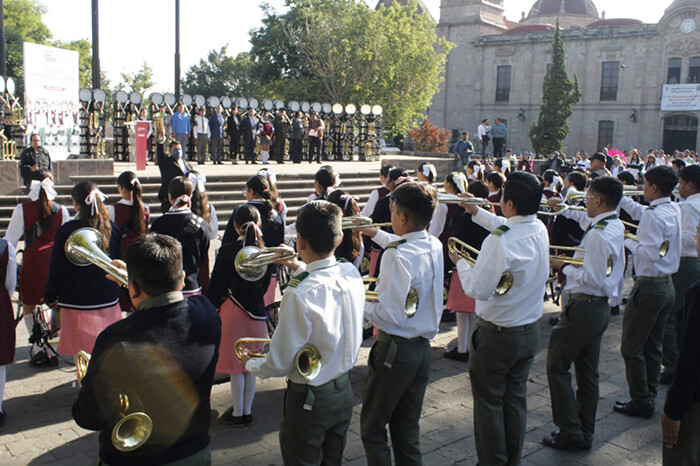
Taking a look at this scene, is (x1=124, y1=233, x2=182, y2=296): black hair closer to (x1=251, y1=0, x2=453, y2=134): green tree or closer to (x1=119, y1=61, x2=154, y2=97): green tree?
(x1=251, y1=0, x2=453, y2=134): green tree

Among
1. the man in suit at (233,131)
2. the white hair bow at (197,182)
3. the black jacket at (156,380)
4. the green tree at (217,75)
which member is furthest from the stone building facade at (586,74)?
the black jacket at (156,380)

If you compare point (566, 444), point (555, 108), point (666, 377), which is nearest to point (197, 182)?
point (566, 444)

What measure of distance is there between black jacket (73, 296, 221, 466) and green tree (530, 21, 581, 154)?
38382 millimetres

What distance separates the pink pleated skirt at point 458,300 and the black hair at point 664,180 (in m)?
2.16

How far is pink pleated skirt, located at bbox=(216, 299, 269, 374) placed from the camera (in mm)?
5359

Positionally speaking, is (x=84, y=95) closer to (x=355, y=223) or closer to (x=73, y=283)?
(x=73, y=283)

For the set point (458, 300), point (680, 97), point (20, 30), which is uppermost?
point (20, 30)

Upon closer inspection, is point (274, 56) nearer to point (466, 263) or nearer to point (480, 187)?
point (480, 187)

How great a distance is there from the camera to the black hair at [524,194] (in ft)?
14.4

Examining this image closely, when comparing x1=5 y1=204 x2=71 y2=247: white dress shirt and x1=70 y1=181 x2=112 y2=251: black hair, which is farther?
x1=5 y1=204 x2=71 y2=247: white dress shirt

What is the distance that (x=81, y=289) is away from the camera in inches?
217

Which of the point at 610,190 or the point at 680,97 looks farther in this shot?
the point at 680,97

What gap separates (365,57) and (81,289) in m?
29.4

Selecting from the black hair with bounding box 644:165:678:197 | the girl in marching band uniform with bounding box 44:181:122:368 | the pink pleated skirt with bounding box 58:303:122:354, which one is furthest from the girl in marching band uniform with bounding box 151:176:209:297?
the black hair with bounding box 644:165:678:197
